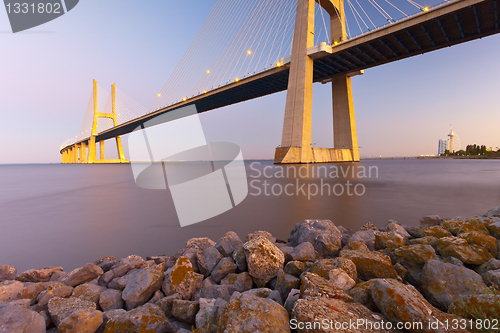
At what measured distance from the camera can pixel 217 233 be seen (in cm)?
405

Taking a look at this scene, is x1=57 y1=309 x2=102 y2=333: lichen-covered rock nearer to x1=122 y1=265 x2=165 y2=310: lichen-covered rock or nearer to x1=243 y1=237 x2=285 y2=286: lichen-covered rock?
x1=122 y1=265 x2=165 y2=310: lichen-covered rock

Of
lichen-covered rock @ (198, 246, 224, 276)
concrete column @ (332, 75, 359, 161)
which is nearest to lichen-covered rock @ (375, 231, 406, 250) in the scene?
lichen-covered rock @ (198, 246, 224, 276)

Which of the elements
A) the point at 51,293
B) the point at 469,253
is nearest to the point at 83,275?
the point at 51,293

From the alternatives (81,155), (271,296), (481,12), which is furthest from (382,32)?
(81,155)

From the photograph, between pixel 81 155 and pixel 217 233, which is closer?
pixel 217 233

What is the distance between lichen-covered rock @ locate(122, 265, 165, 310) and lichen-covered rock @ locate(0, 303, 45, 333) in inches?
21.2

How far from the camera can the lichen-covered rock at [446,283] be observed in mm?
1699

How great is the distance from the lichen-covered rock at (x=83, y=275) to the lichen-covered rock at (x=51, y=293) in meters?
0.16

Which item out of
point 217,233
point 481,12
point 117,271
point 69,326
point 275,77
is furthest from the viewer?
point 275,77

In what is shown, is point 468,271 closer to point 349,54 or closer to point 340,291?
point 340,291

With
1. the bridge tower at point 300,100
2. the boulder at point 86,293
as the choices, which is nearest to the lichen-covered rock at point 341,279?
the boulder at point 86,293

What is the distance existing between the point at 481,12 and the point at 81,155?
84588mm

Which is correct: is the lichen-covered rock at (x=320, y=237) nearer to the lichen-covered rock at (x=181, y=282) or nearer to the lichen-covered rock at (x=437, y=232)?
the lichen-covered rock at (x=437, y=232)

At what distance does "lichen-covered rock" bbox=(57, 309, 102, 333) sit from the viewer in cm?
148
